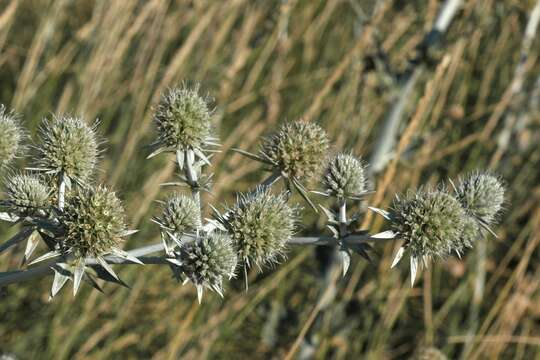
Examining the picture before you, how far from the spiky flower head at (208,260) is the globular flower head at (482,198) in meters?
0.73

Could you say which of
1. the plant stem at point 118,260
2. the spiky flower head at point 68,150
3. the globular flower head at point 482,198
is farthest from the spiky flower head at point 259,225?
the globular flower head at point 482,198

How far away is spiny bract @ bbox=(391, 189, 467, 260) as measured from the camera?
71.8 inches

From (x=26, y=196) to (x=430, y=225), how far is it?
106cm

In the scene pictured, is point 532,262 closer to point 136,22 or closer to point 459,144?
point 459,144

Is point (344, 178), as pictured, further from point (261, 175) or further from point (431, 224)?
point (261, 175)

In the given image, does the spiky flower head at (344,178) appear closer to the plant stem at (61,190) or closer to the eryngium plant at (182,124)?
the eryngium plant at (182,124)

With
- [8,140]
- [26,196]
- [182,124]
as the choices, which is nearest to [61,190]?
[26,196]

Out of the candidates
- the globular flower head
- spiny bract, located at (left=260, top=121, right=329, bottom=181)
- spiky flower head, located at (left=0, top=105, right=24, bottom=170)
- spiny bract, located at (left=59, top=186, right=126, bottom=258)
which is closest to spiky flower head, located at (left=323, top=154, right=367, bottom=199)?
spiny bract, located at (left=260, top=121, right=329, bottom=181)

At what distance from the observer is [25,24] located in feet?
16.5

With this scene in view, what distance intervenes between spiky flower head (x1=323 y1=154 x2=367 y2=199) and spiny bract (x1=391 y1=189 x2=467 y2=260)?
15cm

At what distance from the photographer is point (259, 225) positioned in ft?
5.83

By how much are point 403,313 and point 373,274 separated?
0.33m

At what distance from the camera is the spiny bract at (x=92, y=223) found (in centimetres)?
162

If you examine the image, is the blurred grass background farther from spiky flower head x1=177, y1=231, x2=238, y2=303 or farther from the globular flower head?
spiky flower head x1=177, y1=231, x2=238, y2=303
